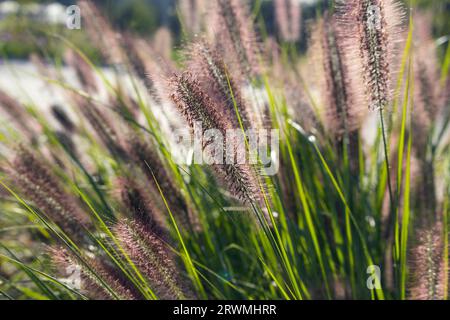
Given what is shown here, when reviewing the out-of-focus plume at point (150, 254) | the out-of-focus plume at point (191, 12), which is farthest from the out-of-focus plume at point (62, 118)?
the out-of-focus plume at point (150, 254)

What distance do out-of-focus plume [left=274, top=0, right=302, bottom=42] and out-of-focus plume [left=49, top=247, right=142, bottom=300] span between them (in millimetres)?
1677

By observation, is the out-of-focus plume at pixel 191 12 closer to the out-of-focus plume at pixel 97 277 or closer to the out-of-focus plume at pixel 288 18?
the out-of-focus plume at pixel 288 18

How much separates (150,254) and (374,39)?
783 millimetres

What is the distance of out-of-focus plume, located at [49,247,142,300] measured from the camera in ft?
4.15

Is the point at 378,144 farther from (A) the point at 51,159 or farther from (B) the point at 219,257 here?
(A) the point at 51,159

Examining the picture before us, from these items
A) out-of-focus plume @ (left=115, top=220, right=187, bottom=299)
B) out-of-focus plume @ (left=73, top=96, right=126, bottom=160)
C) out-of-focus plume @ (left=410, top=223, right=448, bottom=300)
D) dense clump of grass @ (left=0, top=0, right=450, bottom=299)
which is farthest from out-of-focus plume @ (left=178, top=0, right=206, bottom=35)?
out-of-focus plume @ (left=410, top=223, right=448, bottom=300)

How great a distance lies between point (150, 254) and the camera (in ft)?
4.02

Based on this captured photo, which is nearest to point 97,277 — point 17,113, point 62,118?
point 17,113

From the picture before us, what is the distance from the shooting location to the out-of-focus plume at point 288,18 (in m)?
2.58

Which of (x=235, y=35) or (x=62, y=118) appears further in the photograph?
(x=62, y=118)

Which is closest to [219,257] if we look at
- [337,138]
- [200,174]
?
[200,174]

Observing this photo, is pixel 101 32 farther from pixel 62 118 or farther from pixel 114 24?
pixel 62 118

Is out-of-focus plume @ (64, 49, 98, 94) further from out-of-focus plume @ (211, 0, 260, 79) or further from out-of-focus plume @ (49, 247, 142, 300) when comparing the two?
out-of-focus plume @ (49, 247, 142, 300)
